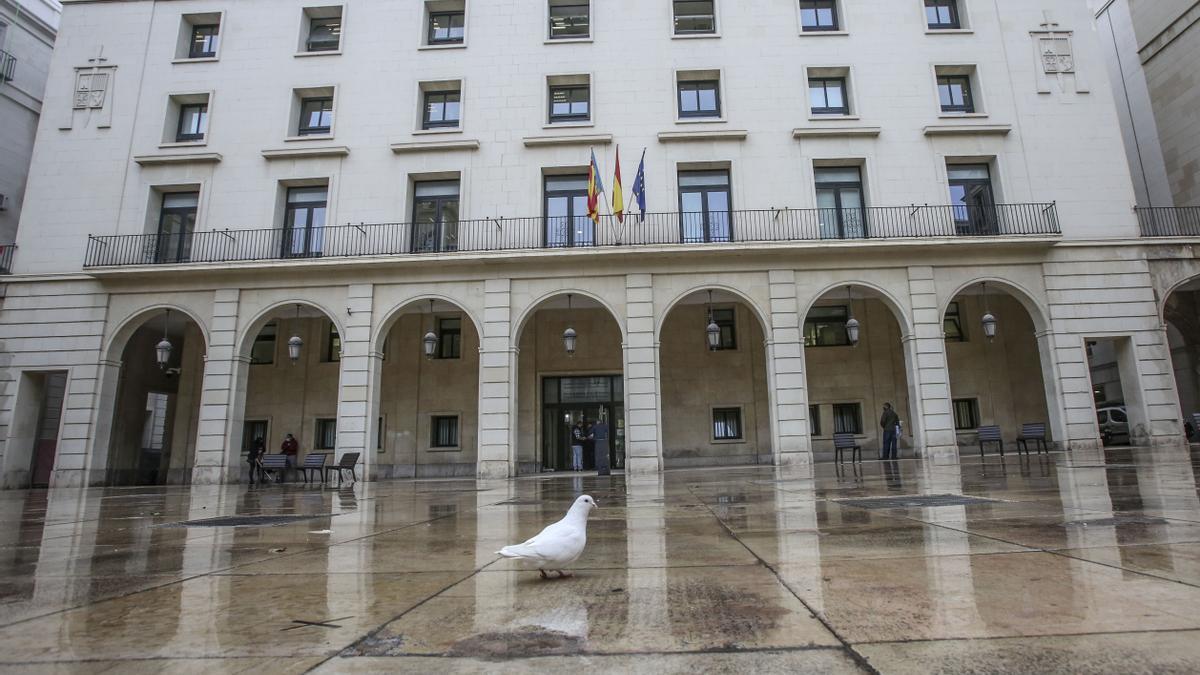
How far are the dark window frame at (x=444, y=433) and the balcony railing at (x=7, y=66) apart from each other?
21366 mm

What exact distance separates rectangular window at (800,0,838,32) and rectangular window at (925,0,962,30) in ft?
10.0

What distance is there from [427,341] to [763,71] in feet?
45.1

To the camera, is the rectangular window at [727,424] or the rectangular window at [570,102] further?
the rectangular window at [727,424]

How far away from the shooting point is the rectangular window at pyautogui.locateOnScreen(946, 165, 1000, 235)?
1927 centimetres

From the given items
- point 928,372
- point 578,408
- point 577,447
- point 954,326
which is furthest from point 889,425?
point 578,408

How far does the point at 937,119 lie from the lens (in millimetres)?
19734

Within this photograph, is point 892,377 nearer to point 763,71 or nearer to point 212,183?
point 763,71

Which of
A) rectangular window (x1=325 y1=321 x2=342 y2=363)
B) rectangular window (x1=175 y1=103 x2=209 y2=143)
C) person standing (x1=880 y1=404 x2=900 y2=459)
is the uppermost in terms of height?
rectangular window (x1=175 y1=103 x2=209 y2=143)

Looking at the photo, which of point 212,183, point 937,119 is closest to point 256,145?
point 212,183

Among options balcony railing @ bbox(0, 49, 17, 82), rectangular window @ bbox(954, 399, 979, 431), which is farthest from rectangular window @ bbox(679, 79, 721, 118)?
balcony railing @ bbox(0, 49, 17, 82)

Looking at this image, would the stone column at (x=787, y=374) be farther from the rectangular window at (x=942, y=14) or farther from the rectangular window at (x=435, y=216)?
the rectangular window at (x=942, y=14)

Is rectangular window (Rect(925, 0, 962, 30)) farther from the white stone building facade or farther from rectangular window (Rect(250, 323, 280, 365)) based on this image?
rectangular window (Rect(250, 323, 280, 365))

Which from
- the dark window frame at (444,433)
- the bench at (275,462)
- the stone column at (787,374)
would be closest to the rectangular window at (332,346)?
the dark window frame at (444,433)

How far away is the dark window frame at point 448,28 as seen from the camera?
21516mm
